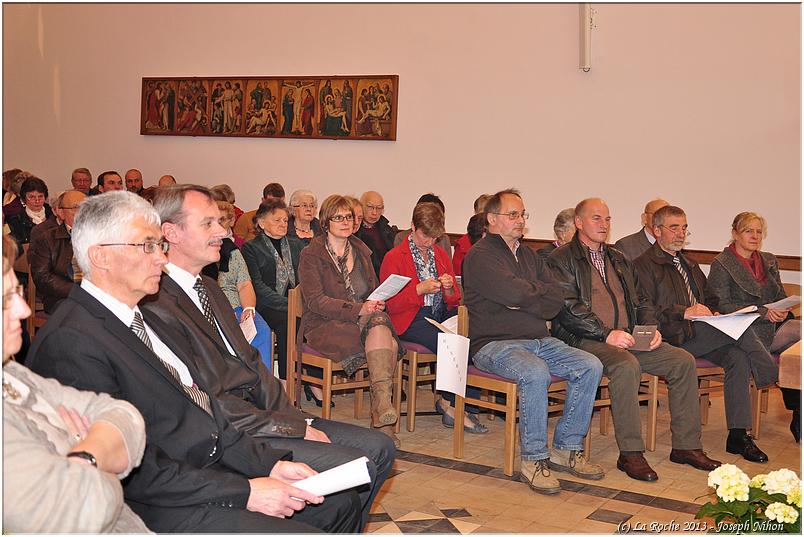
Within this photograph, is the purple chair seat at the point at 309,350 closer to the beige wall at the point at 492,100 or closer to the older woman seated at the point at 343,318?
the older woman seated at the point at 343,318

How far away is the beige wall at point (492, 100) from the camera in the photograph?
829cm

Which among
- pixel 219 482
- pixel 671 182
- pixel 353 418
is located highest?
pixel 671 182

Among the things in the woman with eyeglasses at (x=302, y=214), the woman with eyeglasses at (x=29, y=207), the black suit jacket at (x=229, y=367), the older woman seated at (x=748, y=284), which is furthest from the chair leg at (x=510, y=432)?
the woman with eyeglasses at (x=29, y=207)

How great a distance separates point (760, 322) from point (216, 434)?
430cm

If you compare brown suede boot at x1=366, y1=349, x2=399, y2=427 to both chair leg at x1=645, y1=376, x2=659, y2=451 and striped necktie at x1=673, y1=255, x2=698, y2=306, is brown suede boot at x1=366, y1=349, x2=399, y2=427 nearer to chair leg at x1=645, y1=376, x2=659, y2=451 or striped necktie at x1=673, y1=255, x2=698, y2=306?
chair leg at x1=645, y1=376, x2=659, y2=451

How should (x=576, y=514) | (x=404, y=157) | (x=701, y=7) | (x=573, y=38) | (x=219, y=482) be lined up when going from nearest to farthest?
1. (x=219, y=482)
2. (x=576, y=514)
3. (x=701, y=7)
4. (x=573, y=38)
5. (x=404, y=157)

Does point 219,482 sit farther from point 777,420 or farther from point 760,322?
point 777,420

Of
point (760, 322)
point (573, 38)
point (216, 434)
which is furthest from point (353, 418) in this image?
point (573, 38)

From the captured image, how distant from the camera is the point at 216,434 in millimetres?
2809

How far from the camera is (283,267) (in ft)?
21.4

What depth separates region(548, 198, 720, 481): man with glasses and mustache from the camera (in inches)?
200

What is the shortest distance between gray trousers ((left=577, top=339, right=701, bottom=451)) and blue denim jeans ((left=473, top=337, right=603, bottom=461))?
6.7 inches

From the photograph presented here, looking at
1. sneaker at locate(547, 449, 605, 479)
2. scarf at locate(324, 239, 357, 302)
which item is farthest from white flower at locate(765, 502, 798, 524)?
scarf at locate(324, 239, 357, 302)

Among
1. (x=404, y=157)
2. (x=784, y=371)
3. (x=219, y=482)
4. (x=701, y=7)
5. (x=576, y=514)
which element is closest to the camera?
(x=219, y=482)
